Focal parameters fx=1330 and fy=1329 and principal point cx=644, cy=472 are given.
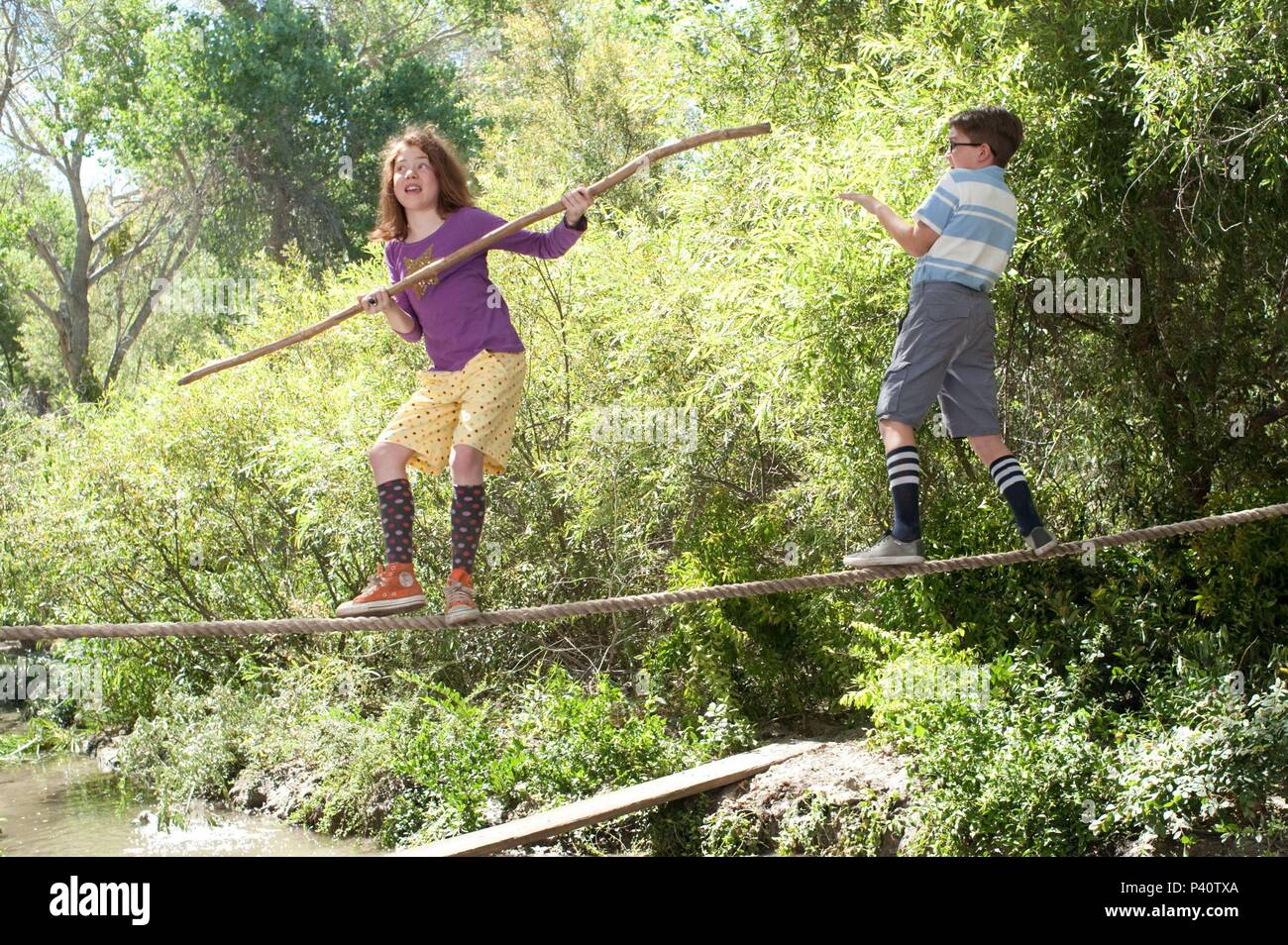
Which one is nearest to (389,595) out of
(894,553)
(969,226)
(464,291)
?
(464,291)

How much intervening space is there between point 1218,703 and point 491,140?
16334mm

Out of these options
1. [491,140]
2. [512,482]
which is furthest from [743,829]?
[491,140]

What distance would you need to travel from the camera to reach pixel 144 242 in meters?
22.2

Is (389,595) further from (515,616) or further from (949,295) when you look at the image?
(949,295)

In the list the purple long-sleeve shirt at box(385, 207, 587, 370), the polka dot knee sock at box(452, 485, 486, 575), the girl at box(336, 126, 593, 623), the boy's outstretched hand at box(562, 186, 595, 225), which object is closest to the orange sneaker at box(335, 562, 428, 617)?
the girl at box(336, 126, 593, 623)

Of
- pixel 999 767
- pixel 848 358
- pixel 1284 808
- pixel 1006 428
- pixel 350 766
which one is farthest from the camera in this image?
pixel 350 766

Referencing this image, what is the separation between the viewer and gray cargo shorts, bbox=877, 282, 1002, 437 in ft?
12.6

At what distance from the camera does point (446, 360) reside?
3781 millimetres

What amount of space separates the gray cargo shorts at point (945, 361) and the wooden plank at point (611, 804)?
3.15 meters

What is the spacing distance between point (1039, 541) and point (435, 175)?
81.1 inches

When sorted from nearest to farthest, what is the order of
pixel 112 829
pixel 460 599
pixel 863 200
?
1. pixel 863 200
2. pixel 460 599
3. pixel 112 829

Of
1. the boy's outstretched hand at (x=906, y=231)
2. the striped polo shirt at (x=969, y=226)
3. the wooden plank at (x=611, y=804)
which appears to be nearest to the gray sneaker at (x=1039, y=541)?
the striped polo shirt at (x=969, y=226)

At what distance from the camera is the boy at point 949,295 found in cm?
382
